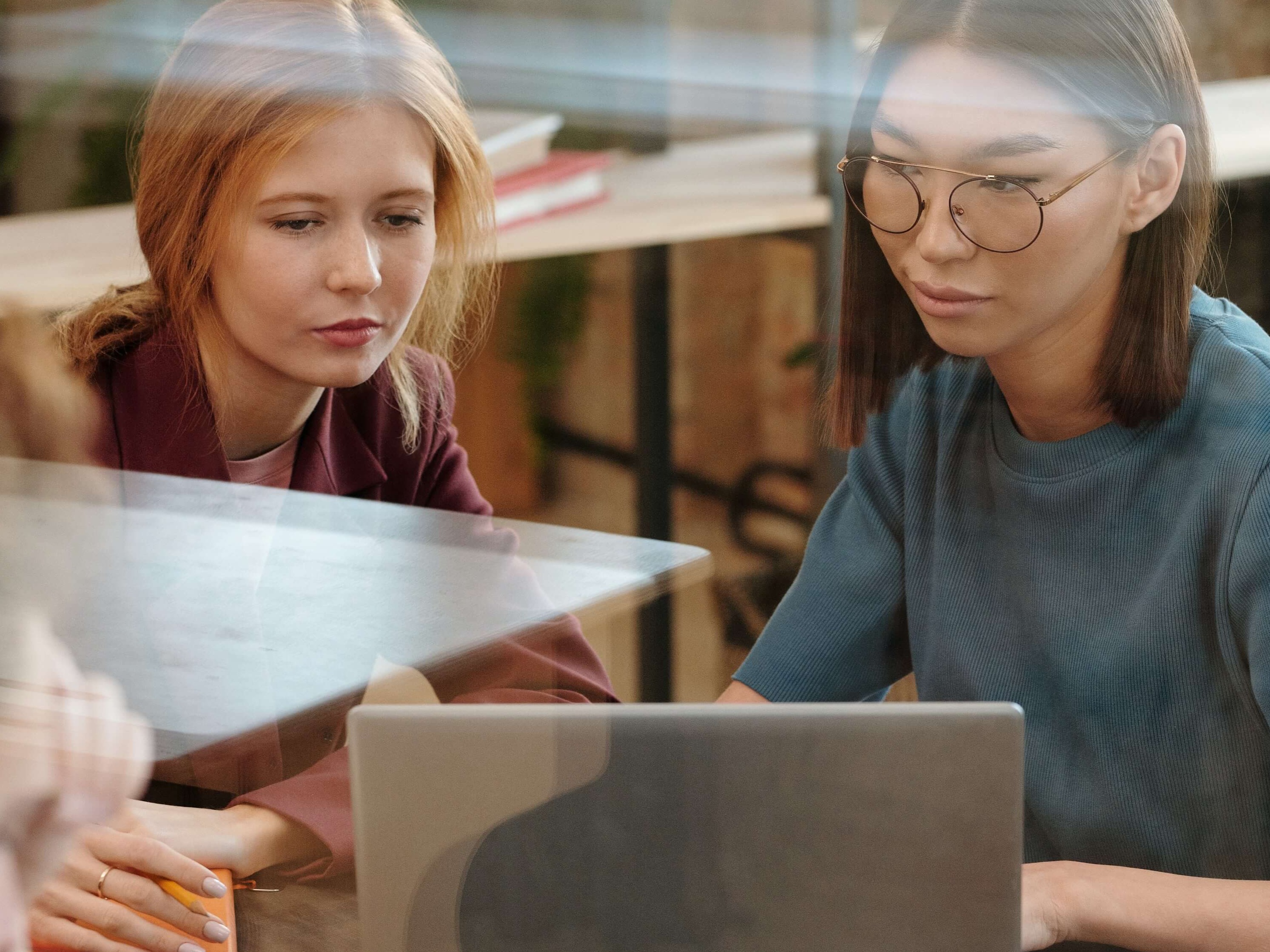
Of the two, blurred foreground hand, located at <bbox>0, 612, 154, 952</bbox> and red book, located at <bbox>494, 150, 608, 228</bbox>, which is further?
red book, located at <bbox>494, 150, 608, 228</bbox>

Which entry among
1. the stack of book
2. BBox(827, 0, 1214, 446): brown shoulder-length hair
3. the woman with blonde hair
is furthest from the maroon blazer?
BBox(827, 0, 1214, 446): brown shoulder-length hair

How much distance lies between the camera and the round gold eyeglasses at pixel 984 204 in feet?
2.21

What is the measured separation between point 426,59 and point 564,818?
0.40 m

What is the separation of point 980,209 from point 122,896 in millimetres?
572

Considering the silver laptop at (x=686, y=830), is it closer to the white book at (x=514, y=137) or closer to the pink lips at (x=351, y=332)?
the pink lips at (x=351, y=332)

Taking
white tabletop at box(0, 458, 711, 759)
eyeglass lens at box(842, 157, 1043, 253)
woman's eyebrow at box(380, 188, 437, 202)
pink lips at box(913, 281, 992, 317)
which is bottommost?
white tabletop at box(0, 458, 711, 759)

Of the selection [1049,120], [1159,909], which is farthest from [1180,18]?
[1159,909]

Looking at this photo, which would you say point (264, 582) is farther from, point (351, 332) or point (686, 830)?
point (686, 830)

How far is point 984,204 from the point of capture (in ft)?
2.22

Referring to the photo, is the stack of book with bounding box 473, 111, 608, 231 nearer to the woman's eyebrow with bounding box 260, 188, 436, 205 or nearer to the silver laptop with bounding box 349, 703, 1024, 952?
the woman's eyebrow with bounding box 260, 188, 436, 205

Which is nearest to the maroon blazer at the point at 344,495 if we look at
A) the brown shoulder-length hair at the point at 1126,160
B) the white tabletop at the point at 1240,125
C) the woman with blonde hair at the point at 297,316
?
the woman with blonde hair at the point at 297,316

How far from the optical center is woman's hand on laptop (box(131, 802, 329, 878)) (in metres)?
0.71

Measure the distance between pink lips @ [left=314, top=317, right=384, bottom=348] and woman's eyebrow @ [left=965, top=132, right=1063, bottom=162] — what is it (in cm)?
33

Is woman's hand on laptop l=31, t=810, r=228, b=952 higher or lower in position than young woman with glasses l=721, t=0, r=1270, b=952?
lower
